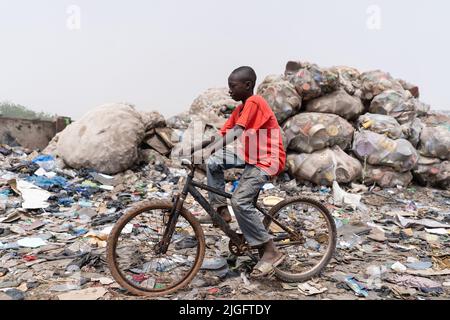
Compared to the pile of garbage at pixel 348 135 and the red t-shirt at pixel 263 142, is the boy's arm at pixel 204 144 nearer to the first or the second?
the red t-shirt at pixel 263 142

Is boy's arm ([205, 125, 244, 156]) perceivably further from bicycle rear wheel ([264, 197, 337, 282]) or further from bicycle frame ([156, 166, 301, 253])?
bicycle rear wheel ([264, 197, 337, 282])

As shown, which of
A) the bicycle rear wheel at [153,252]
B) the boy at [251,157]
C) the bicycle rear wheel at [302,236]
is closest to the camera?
the bicycle rear wheel at [153,252]

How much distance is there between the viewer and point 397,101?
7105mm

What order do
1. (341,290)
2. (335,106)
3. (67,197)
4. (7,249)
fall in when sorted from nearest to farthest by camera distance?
(341,290), (7,249), (67,197), (335,106)

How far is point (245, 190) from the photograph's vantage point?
9.27ft

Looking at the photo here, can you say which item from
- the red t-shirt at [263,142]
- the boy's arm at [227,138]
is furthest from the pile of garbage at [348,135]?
the boy's arm at [227,138]

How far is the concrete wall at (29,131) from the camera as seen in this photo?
26.8ft

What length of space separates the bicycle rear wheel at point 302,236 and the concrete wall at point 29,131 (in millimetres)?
7235

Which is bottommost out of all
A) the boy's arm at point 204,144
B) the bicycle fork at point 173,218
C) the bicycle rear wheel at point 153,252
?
the bicycle rear wheel at point 153,252

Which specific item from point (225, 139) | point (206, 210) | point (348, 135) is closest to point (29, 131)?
point (348, 135)

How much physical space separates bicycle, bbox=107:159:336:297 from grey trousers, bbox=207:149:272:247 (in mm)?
94
